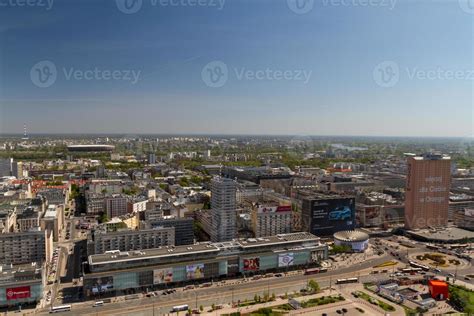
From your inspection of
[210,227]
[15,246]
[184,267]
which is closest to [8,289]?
[15,246]

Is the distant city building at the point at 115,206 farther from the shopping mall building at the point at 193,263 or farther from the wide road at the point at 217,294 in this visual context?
the wide road at the point at 217,294

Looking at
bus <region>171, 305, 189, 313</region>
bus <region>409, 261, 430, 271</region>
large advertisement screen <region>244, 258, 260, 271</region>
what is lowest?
bus <region>409, 261, 430, 271</region>

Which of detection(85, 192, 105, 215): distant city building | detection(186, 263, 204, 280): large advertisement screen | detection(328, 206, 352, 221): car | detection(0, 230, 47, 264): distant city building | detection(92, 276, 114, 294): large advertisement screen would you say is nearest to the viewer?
detection(92, 276, 114, 294): large advertisement screen

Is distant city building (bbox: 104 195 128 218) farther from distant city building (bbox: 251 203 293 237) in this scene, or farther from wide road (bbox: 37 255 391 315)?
wide road (bbox: 37 255 391 315)

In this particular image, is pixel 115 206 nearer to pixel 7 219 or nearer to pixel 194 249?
pixel 7 219

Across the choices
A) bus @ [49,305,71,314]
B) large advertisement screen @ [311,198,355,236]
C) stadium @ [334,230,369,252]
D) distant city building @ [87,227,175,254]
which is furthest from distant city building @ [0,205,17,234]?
stadium @ [334,230,369,252]

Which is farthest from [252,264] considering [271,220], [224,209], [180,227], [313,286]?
[271,220]

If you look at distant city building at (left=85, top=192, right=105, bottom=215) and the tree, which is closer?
the tree
